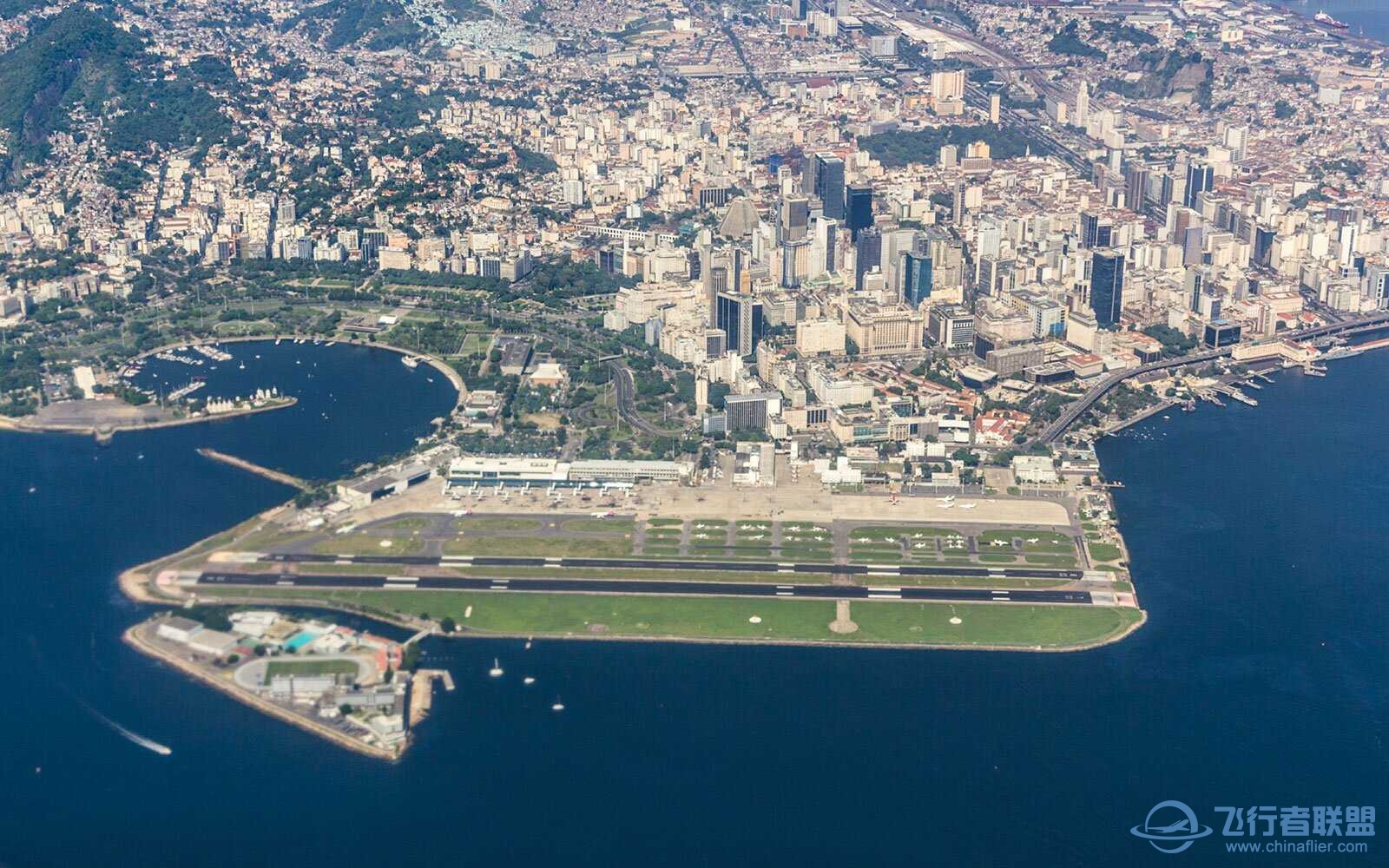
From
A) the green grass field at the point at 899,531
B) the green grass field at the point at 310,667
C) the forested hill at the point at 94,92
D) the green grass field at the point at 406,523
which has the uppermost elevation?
the forested hill at the point at 94,92

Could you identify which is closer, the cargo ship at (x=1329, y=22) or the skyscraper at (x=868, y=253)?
the skyscraper at (x=868, y=253)

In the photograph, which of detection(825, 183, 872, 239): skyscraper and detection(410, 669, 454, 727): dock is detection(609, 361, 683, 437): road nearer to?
detection(410, 669, 454, 727): dock

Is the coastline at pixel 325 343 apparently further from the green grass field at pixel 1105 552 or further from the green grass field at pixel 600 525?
the green grass field at pixel 1105 552

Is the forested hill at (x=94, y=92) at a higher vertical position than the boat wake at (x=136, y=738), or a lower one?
higher

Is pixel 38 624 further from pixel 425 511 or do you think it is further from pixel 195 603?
pixel 425 511

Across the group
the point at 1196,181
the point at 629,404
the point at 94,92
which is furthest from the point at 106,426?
the point at 1196,181

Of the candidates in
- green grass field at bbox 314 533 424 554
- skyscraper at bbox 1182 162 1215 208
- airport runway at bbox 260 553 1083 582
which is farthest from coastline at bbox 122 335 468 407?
skyscraper at bbox 1182 162 1215 208

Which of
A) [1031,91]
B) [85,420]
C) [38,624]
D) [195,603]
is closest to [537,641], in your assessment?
[195,603]

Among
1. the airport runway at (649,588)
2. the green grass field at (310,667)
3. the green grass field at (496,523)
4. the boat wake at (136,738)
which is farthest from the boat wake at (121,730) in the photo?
the green grass field at (496,523)
